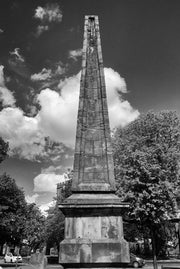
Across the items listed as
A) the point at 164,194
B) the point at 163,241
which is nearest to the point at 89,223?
the point at 164,194

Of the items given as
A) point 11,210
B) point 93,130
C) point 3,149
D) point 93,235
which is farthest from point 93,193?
point 11,210

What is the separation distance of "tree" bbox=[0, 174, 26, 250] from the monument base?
2100 cm

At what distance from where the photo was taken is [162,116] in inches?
1072

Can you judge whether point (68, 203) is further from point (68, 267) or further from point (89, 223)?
point (68, 267)

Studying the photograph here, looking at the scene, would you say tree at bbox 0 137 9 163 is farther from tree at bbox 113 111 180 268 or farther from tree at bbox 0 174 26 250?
tree at bbox 113 111 180 268

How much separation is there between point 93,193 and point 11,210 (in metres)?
23.5

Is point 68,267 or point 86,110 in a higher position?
point 86,110

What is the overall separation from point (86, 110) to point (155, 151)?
54.1ft

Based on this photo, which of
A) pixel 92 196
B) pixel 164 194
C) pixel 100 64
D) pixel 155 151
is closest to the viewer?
pixel 92 196

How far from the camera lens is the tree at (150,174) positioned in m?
20.6

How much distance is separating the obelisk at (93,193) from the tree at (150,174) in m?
14.1

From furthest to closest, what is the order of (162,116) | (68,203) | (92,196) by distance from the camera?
(162,116) → (92,196) → (68,203)

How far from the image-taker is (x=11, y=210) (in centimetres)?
2694

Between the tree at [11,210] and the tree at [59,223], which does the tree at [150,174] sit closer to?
the tree at [59,223]
